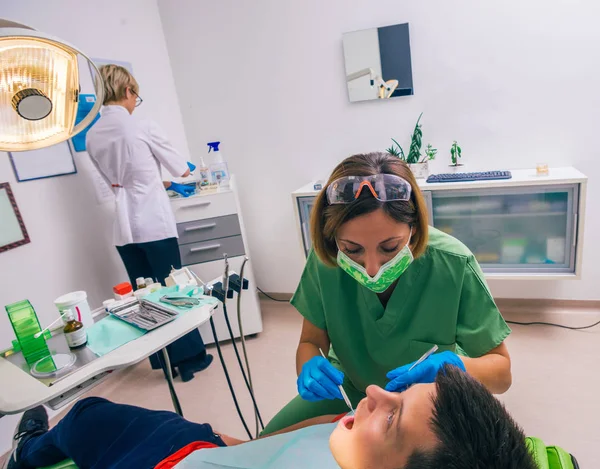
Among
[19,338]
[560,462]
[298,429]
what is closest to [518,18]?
[560,462]

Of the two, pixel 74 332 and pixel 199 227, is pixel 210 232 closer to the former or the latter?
pixel 199 227

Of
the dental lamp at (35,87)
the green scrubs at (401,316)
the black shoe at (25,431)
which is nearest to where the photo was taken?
the dental lamp at (35,87)

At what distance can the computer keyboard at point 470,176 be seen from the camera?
7.15 ft

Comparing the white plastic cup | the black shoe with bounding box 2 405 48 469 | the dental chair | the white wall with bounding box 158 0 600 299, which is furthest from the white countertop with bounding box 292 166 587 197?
the black shoe with bounding box 2 405 48 469

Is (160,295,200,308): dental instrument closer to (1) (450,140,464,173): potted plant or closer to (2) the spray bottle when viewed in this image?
(2) the spray bottle

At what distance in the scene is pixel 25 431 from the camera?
1446 mm

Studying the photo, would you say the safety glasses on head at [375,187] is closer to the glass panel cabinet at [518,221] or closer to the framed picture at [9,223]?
the glass panel cabinet at [518,221]

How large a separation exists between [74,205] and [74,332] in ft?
3.88

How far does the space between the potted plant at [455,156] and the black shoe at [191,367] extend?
1.94 meters

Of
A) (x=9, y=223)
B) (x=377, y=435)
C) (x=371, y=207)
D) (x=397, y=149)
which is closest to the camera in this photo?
(x=377, y=435)

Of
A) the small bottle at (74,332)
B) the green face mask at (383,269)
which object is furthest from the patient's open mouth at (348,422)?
the small bottle at (74,332)

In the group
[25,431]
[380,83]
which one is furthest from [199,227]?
[380,83]

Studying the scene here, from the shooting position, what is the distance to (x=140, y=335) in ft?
4.36

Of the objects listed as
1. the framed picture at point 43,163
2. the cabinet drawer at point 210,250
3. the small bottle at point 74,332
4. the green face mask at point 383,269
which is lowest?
the cabinet drawer at point 210,250
